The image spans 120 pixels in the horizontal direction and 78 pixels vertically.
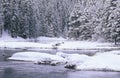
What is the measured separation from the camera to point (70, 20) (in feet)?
284

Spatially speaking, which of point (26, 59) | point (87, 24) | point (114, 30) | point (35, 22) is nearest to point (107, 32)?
point (114, 30)

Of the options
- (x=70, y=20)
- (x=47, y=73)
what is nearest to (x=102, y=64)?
(x=47, y=73)

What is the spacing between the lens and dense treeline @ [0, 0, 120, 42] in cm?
6587

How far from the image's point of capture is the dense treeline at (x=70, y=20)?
2593 inches

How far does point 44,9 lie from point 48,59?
92.2m

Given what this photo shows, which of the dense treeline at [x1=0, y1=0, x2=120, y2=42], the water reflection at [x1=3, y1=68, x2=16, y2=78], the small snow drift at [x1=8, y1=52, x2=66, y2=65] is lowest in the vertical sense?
the water reflection at [x1=3, y1=68, x2=16, y2=78]

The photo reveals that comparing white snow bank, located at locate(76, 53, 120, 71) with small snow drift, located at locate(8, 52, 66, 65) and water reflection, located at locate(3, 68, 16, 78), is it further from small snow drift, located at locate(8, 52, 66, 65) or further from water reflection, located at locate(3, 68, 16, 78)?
water reflection, located at locate(3, 68, 16, 78)

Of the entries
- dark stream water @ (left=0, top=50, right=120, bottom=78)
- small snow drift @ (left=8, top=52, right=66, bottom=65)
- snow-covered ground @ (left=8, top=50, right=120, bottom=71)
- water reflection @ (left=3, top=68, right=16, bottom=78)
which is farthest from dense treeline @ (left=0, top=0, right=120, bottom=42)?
water reflection @ (left=3, top=68, right=16, bottom=78)

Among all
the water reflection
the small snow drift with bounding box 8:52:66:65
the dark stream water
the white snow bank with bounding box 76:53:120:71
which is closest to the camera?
the water reflection

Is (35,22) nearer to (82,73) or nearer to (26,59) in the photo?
(26,59)

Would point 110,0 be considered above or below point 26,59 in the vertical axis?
above

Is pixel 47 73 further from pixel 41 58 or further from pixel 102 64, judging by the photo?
pixel 41 58

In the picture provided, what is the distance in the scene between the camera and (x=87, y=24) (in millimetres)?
79375

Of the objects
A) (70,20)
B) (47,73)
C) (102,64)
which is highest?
(70,20)
